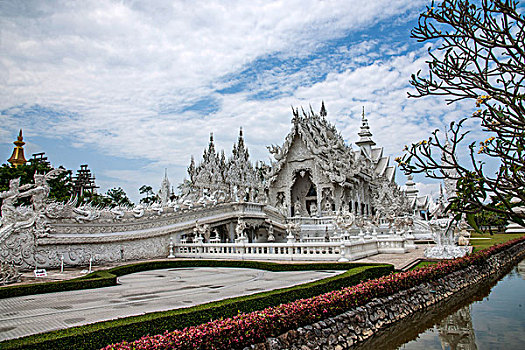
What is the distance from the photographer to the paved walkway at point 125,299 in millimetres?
5695

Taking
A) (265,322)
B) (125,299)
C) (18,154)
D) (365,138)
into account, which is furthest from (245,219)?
(365,138)

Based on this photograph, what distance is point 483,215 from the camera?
16.3ft

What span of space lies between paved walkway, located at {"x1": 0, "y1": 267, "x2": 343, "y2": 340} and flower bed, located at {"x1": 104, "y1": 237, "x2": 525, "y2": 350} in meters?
1.74

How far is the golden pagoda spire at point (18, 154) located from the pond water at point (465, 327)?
33.5 m

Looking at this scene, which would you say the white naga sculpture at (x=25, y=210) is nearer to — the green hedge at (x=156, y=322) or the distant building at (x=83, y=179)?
the green hedge at (x=156, y=322)

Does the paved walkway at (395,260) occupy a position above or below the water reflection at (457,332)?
above

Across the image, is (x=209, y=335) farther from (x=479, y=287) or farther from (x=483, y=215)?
(x=479, y=287)

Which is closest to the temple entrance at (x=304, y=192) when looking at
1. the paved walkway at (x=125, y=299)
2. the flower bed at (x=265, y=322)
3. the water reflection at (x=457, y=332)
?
the paved walkway at (x=125, y=299)

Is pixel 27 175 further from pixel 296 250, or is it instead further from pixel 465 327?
pixel 465 327

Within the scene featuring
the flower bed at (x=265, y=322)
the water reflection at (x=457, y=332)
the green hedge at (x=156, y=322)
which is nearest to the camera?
the green hedge at (x=156, y=322)

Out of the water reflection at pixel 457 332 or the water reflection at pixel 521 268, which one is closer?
the water reflection at pixel 457 332

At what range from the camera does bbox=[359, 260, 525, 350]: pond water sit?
6.93 meters

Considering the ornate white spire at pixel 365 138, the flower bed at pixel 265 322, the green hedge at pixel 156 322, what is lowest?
the flower bed at pixel 265 322

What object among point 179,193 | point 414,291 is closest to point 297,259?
point 414,291
